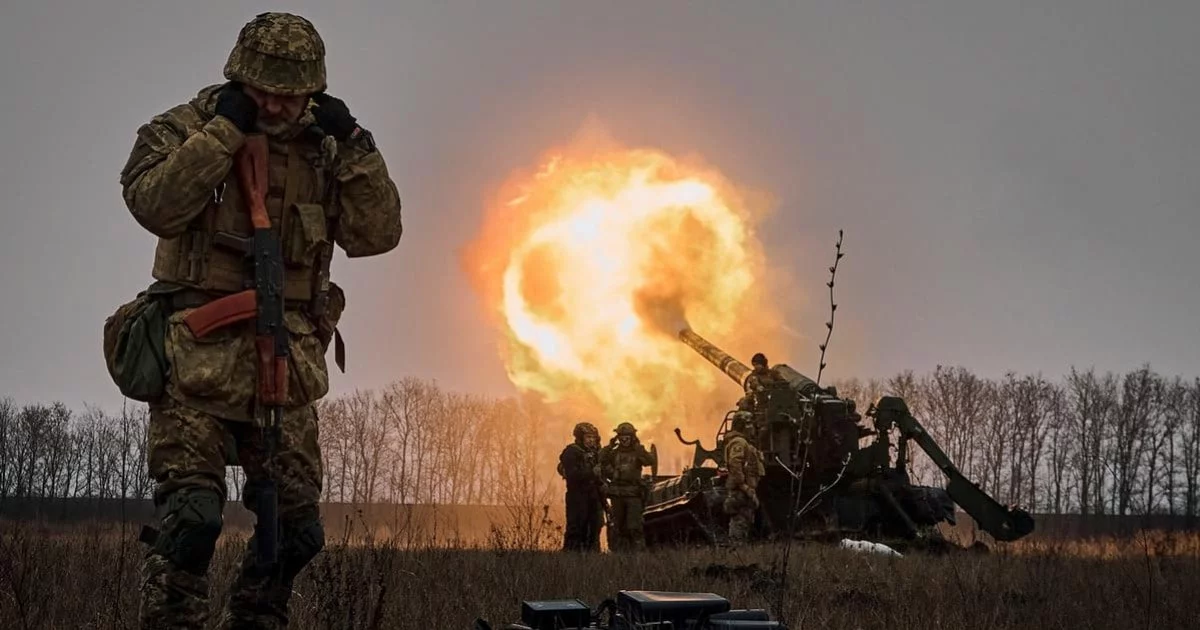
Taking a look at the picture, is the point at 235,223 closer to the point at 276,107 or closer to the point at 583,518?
the point at 276,107

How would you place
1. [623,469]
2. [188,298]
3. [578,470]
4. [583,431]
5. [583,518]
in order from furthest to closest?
1. [623,469]
2. [583,431]
3. [578,470]
4. [583,518]
5. [188,298]

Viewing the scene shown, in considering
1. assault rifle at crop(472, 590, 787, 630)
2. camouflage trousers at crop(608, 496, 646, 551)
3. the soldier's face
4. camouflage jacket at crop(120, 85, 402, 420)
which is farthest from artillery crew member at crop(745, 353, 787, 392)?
assault rifle at crop(472, 590, 787, 630)

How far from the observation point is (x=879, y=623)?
684 centimetres

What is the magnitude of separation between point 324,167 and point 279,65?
483mm

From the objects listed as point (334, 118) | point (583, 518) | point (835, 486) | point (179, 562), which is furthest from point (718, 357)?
point (179, 562)

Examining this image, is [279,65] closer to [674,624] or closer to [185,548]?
[185,548]

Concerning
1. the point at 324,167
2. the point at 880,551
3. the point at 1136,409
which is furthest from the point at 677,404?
the point at 1136,409

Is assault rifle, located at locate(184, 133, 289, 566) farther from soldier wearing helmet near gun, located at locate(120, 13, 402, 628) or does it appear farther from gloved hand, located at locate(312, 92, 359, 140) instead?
gloved hand, located at locate(312, 92, 359, 140)

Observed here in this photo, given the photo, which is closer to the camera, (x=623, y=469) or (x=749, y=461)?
(x=749, y=461)

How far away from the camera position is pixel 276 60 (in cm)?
495

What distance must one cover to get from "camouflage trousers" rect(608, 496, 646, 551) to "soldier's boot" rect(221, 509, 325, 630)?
13.9m

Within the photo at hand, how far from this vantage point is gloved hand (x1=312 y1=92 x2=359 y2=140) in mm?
5129

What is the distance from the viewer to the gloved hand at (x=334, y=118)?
513cm

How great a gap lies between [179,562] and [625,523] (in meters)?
14.6
